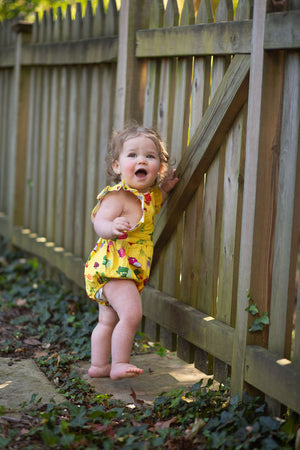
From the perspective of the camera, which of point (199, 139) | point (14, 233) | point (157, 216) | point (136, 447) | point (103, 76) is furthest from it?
point (14, 233)

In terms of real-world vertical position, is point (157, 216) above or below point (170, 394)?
above

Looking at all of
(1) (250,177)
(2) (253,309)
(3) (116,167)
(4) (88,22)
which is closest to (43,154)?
(4) (88,22)

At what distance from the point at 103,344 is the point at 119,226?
0.75 m

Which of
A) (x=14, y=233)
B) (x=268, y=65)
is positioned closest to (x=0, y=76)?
(x=14, y=233)

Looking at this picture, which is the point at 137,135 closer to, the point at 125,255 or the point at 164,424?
the point at 125,255

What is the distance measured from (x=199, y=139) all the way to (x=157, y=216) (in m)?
0.72

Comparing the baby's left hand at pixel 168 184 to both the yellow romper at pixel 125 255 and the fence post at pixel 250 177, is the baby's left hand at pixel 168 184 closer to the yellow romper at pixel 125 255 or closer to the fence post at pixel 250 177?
the yellow romper at pixel 125 255

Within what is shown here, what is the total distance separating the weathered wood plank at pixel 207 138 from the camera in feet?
10.5

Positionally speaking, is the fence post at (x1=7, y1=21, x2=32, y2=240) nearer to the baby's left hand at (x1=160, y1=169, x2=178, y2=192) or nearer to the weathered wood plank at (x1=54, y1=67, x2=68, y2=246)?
the weathered wood plank at (x1=54, y1=67, x2=68, y2=246)

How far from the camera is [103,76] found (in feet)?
15.9

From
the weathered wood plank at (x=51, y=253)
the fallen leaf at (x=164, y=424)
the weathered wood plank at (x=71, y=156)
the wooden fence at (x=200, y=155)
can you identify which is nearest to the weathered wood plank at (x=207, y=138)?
the wooden fence at (x=200, y=155)

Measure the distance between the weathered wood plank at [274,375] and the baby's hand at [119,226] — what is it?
899mm

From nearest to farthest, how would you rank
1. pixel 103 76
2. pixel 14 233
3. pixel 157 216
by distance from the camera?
1. pixel 157 216
2. pixel 103 76
3. pixel 14 233

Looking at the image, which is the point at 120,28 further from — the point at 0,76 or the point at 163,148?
the point at 0,76
